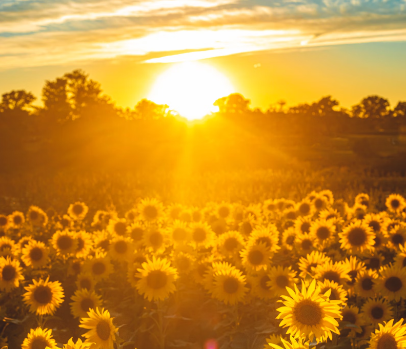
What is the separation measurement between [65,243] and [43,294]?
5.19 feet

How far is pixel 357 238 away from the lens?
621cm

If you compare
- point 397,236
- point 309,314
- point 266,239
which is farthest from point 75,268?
point 397,236

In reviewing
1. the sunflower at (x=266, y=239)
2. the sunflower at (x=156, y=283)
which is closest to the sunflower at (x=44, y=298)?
the sunflower at (x=156, y=283)

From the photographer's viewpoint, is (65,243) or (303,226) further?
(303,226)

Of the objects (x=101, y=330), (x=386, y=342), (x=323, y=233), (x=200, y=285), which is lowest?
(x=200, y=285)

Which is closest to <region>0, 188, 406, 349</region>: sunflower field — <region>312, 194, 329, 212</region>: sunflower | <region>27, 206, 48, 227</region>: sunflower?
<region>312, 194, 329, 212</region>: sunflower

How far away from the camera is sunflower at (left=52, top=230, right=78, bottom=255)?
6289 millimetres

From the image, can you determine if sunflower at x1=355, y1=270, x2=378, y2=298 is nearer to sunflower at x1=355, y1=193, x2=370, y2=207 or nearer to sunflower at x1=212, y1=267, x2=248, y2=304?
sunflower at x1=212, y1=267, x2=248, y2=304

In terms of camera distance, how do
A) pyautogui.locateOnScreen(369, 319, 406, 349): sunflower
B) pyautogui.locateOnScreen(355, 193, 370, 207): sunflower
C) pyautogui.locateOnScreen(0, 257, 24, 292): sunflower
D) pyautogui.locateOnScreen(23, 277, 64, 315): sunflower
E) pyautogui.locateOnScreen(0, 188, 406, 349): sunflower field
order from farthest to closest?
1. pyautogui.locateOnScreen(355, 193, 370, 207): sunflower
2. pyautogui.locateOnScreen(0, 257, 24, 292): sunflower
3. pyautogui.locateOnScreen(23, 277, 64, 315): sunflower
4. pyautogui.locateOnScreen(0, 188, 406, 349): sunflower field
5. pyautogui.locateOnScreen(369, 319, 406, 349): sunflower

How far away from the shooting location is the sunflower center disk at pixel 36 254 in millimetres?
6102

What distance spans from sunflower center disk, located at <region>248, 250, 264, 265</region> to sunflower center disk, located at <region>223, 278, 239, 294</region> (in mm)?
669

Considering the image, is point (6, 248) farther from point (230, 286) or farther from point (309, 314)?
point (309, 314)

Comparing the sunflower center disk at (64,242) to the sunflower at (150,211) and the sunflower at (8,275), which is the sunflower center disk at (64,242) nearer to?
the sunflower at (8,275)

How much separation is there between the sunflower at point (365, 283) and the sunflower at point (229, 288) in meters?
1.08
